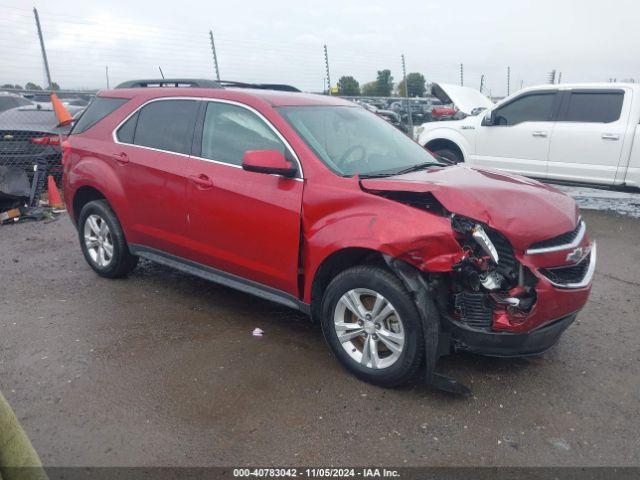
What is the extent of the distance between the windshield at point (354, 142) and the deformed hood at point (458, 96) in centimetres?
590

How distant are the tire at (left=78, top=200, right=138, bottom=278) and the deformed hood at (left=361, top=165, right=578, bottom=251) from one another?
263 centimetres

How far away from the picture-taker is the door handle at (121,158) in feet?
15.0

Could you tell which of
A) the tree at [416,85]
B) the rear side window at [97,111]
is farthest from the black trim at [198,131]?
the tree at [416,85]

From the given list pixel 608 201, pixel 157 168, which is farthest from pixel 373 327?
pixel 608 201

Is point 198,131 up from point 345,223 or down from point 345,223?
up

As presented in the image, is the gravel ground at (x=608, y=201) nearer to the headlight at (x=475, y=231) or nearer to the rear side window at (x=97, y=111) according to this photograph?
the headlight at (x=475, y=231)

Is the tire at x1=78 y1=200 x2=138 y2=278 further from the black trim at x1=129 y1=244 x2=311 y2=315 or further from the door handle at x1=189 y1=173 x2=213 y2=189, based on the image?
the door handle at x1=189 y1=173 x2=213 y2=189

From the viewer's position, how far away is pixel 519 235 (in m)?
2.99

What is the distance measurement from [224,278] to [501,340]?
205cm

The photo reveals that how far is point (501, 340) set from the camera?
301 centimetres

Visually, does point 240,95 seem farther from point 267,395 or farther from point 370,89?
point 370,89

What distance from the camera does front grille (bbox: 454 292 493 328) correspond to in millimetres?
3027

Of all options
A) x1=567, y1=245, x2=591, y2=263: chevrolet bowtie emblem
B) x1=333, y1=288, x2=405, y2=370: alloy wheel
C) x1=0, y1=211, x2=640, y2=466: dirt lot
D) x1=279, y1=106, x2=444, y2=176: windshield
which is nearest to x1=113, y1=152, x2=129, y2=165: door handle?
x1=0, y1=211, x2=640, y2=466: dirt lot

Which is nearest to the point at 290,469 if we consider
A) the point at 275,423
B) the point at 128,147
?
the point at 275,423
